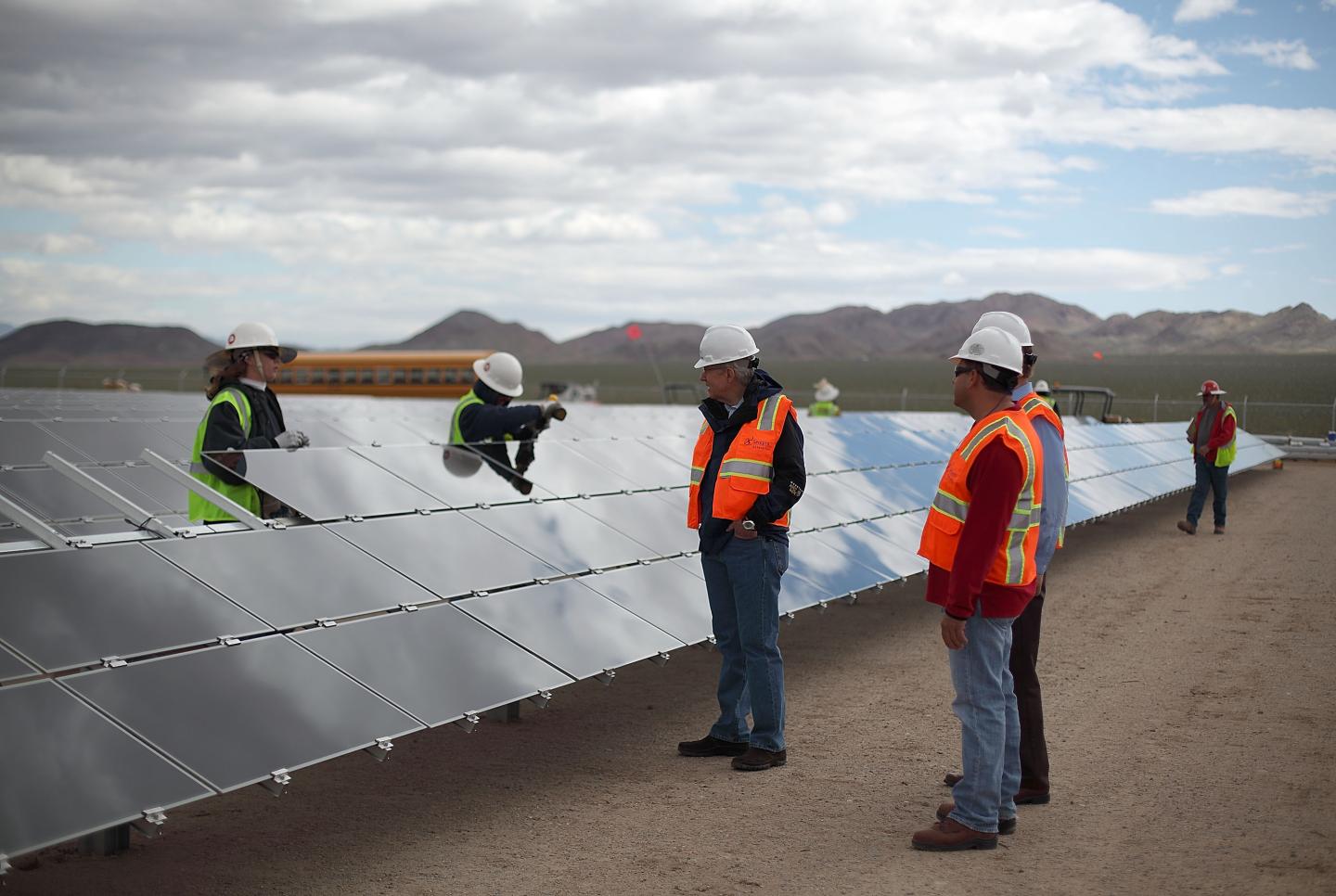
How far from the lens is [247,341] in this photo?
746 centimetres

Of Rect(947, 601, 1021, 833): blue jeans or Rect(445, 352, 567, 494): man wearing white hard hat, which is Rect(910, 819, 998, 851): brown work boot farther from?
Rect(445, 352, 567, 494): man wearing white hard hat

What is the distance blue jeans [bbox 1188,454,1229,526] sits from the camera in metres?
17.8

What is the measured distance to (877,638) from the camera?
426 inches

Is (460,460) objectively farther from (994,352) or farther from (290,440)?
(994,352)

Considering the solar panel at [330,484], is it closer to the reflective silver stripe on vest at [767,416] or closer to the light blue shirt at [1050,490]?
the reflective silver stripe on vest at [767,416]

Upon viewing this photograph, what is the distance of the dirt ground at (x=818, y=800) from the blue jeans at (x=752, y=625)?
35cm

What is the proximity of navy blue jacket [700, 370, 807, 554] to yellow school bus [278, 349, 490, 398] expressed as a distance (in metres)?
40.1

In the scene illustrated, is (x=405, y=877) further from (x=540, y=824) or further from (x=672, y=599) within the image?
(x=672, y=599)

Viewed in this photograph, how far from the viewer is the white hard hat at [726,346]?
21.3 feet

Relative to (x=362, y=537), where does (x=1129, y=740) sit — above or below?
below

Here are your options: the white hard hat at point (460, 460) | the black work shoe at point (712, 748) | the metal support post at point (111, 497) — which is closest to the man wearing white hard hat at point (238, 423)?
the metal support post at point (111, 497)

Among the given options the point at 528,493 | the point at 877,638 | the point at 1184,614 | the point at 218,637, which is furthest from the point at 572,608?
the point at 1184,614

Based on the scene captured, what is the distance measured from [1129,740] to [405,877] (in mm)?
4438

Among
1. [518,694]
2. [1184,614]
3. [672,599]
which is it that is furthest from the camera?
[1184,614]
